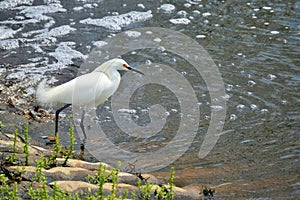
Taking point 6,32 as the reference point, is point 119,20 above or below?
below

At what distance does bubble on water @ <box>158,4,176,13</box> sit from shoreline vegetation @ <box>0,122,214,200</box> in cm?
538

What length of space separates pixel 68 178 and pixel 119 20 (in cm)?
556

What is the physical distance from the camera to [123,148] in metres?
5.70

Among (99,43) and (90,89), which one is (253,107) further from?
(99,43)

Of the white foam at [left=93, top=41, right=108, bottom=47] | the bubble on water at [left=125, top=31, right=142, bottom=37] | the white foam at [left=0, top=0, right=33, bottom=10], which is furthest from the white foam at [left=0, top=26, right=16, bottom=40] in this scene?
the bubble on water at [left=125, top=31, right=142, bottom=37]

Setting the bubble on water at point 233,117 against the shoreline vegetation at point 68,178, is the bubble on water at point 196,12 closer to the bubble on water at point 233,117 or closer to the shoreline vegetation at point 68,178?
the bubble on water at point 233,117

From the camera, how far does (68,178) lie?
445 centimetres

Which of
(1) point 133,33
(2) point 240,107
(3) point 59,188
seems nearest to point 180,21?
(1) point 133,33

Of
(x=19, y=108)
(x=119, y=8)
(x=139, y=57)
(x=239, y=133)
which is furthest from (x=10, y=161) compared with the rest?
(x=119, y=8)

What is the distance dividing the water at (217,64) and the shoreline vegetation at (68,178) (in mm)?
493

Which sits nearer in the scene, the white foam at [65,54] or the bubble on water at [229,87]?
the bubble on water at [229,87]

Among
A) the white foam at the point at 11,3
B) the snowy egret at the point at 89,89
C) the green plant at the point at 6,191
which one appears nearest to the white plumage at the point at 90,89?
the snowy egret at the point at 89,89

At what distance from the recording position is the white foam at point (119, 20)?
945 centimetres

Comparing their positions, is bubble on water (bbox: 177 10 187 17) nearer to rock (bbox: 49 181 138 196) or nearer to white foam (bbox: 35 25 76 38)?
white foam (bbox: 35 25 76 38)
